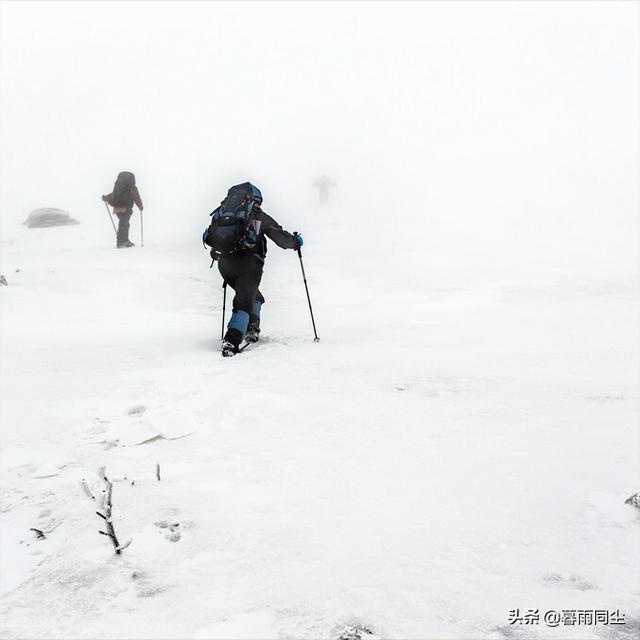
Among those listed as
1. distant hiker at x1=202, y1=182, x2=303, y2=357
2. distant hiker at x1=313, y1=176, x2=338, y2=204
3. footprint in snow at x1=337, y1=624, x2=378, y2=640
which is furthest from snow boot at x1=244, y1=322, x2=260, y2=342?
distant hiker at x1=313, y1=176, x2=338, y2=204

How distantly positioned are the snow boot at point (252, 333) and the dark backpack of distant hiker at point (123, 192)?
10558 mm

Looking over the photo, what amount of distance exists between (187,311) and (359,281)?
4820 mm

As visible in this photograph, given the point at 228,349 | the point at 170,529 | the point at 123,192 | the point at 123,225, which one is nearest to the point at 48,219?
the point at 123,225

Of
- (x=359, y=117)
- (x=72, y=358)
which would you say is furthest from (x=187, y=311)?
(x=359, y=117)

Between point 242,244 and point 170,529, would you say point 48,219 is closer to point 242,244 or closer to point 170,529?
point 242,244

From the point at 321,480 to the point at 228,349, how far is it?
3.54 meters

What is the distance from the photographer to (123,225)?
54.3 ft

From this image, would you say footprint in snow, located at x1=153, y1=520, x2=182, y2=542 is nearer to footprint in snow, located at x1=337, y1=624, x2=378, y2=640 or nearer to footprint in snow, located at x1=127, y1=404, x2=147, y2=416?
footprint in snow, located at x1=337, y1=624, x2=378, y2=640

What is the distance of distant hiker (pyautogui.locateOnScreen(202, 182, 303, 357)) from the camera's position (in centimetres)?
695

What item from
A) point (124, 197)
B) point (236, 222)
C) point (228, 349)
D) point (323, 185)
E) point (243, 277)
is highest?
point (323, 185)

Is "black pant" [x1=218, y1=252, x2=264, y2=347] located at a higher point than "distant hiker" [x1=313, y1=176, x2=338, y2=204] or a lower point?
lower

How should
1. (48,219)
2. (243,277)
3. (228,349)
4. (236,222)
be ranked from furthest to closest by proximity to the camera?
(48,219)
(243,277)
(236,222)
(228,349)

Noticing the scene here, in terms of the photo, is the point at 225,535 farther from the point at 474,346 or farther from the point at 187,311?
the point at 187,311

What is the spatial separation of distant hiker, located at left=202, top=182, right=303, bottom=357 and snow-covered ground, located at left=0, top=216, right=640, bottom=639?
416mm
